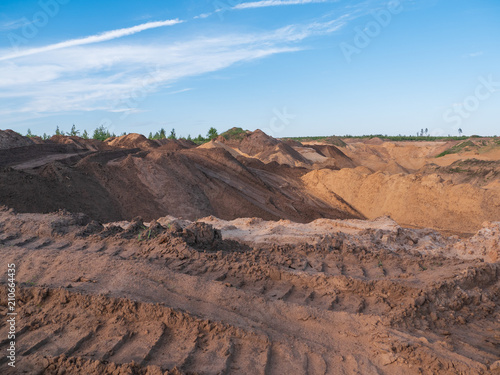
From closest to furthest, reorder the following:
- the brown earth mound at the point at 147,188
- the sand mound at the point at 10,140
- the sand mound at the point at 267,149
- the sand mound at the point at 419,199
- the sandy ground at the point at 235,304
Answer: the sandy ground at the point at 235,304, the brown earth mound at the point at 147,188, the sand mound at the point at 419,199, the sand mound at the point at 10,140, the sand mound at the point at 267,149

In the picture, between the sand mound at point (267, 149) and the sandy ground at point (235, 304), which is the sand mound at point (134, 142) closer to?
the sand mound at point (267, 149)

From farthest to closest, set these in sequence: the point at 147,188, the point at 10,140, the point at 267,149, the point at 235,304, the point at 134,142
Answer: the point at 267,149 < the point at 134,142 < the point at 10,140 < the point at 147,188 < the point at 235,304

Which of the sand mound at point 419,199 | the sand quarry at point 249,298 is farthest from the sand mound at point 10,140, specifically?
the sand mound at point 419,199

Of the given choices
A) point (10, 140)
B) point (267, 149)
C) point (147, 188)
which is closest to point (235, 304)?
point (147, 188)

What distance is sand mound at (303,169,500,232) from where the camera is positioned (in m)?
13.7

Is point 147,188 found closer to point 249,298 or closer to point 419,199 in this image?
point 419,199

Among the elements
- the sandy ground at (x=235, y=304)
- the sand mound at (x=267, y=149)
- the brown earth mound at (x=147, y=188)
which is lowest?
the sandy ground at (x=235, y=304)

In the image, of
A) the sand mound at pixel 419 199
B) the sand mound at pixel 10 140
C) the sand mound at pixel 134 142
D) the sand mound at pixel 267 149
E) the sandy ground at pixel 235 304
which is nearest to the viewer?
the sandy ground at pixel 235 304

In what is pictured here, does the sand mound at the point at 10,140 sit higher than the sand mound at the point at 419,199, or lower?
higher

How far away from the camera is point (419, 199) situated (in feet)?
49.9

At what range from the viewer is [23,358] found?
349 cm

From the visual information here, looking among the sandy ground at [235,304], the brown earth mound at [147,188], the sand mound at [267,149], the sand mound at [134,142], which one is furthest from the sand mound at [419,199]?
the sand mound at [134,142]

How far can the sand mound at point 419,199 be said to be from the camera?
540 inches

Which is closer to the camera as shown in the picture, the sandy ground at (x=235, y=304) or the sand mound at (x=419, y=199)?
the sandy ground at (x=235, y=304)
